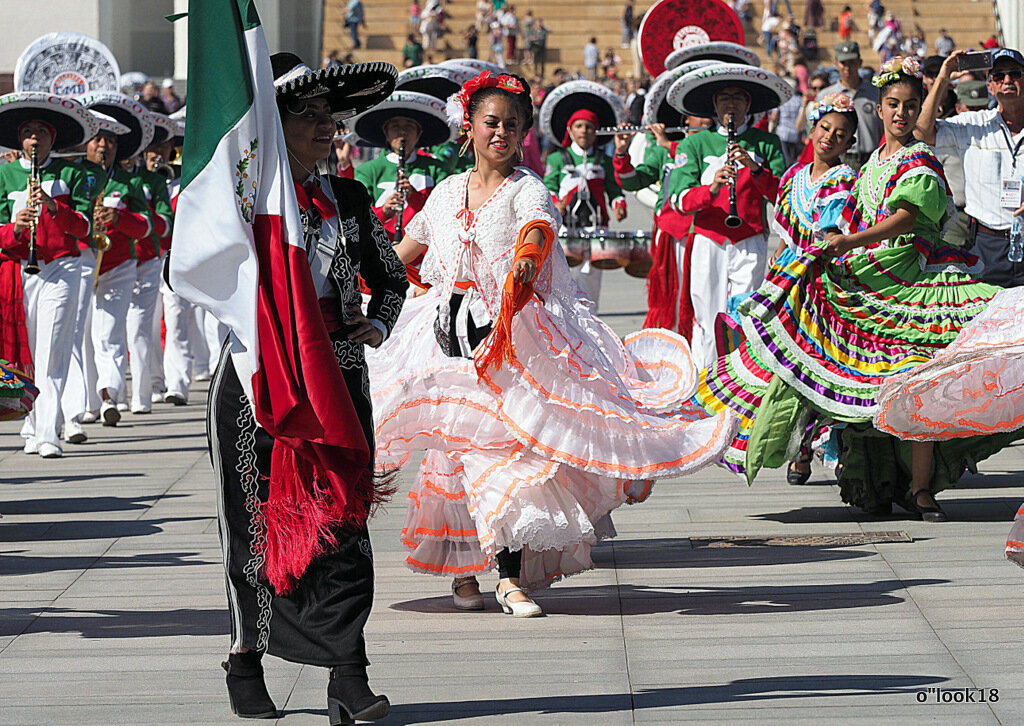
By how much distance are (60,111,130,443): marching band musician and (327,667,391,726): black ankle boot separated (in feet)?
21.4

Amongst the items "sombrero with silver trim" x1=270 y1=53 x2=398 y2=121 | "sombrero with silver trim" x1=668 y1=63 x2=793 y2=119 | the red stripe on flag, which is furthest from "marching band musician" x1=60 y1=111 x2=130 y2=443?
the red stripe on flag

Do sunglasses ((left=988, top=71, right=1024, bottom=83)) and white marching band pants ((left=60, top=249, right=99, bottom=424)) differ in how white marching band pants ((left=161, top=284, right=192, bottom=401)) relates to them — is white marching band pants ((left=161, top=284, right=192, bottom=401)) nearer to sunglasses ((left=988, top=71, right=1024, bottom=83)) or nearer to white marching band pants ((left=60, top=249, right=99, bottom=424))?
white marching band pants ((left=60, top=249, right=99, bottom=424))

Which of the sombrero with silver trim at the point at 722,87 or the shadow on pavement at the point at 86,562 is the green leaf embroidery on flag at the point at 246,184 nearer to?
the shadow on pavement at the point at 86,562

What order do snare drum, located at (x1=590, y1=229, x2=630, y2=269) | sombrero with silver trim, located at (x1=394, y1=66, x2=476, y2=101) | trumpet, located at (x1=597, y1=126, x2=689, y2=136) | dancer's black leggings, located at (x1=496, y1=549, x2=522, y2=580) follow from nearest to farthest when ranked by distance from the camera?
dancer's black leggings, located at (x1=496, y1=549, x2=522, y2=580) < sombrero with silver trim, located at (x1=394, y1=66, x2=476, y2=101) < trumpet, located at (x1=597, y1=126, x2=689, y2=136) < snare drum, located at (x1=590, y1=229, x2=630, y2=269)

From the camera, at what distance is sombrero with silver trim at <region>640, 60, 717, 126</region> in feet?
36.6

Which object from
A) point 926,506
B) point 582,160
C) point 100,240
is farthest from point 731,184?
point 100,240

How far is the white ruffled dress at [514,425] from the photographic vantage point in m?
5.98

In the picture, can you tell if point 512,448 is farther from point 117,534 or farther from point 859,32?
point 859,32

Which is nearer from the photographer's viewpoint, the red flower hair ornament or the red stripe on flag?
the red stripe on flag

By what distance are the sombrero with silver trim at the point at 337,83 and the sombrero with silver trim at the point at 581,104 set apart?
855 centimetres

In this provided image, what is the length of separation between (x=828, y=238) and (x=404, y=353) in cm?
219

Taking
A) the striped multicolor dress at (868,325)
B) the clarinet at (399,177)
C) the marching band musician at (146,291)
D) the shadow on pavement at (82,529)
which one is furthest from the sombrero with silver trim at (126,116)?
the striped multicolor dress at (868,325)

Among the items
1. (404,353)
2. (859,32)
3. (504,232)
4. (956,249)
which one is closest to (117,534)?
(404,353)

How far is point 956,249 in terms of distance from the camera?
7859 millimetres
